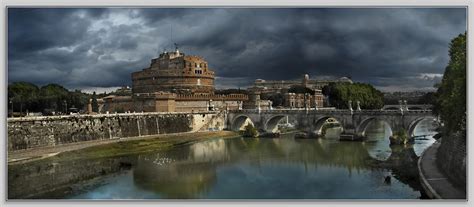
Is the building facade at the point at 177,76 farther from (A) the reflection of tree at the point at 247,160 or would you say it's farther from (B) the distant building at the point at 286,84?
(B) the distant building at the point at 286,84

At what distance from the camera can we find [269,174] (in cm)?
1343

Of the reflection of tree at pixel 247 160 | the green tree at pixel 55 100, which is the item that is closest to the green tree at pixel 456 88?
the reflection of tree at pixel 247 160

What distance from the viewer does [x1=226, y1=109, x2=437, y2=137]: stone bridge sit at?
21625mm

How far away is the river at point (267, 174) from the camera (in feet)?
34.4

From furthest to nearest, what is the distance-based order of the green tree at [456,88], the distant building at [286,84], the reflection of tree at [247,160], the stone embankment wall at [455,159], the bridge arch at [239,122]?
1. the distant building at [286,84]
2. the bridge arch at [239,122]
3. the reflection of tree at [247,160]
4. the green tree at [456,88]
5. the stone embankment wall at [455,159]

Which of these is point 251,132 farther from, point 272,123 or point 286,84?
point 286,84

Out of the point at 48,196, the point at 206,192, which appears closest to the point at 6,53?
the point at 48,196

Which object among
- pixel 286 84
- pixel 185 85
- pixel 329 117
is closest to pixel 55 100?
pixel 185 85

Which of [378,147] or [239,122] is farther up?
[239,122]

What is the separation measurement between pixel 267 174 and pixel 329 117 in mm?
12899

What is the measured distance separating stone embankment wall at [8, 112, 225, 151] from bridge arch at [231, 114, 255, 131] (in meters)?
0.68

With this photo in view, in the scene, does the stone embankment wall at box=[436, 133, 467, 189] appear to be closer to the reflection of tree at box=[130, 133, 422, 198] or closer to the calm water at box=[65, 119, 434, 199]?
the calm water at box=[65, 119, 434, 199]

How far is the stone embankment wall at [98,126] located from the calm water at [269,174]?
3.58 meters
